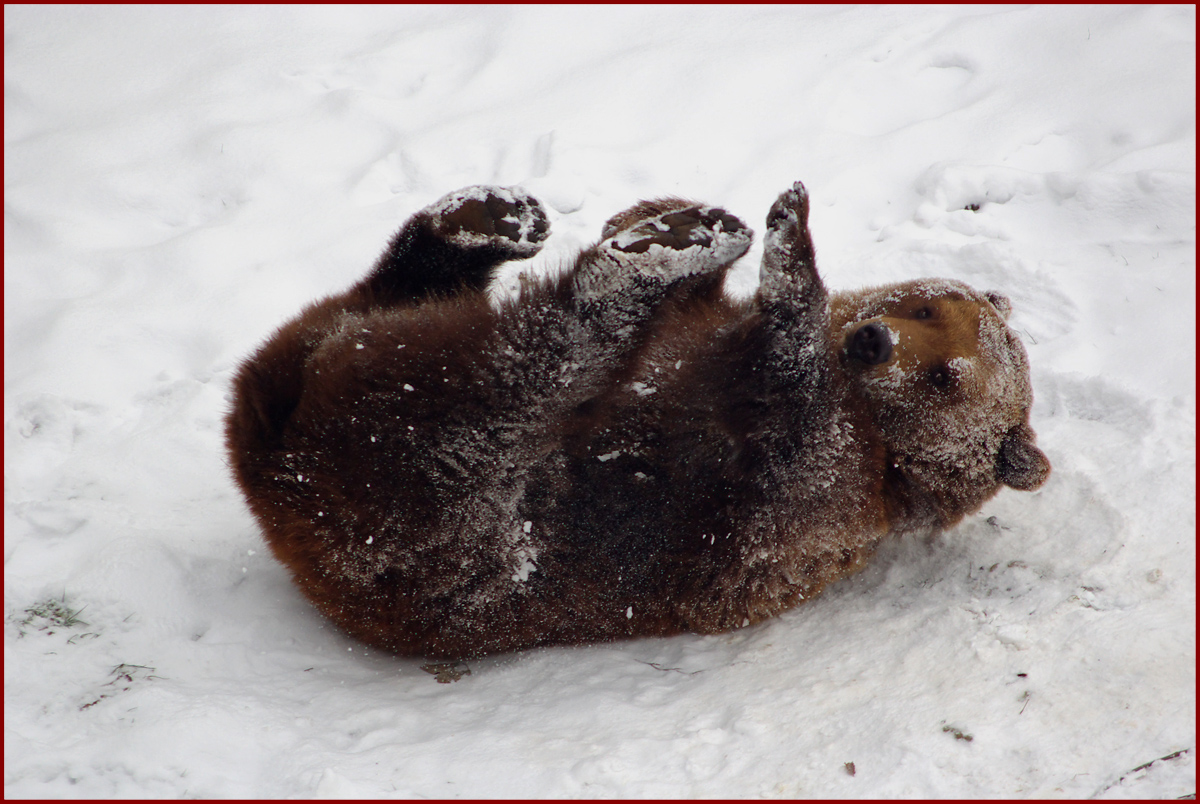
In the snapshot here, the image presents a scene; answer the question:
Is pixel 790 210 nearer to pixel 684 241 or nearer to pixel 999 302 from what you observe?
pixel 684 241

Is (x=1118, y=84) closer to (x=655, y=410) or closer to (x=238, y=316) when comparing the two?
(x=655, y=410)

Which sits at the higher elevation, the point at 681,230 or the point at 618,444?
the point at 681,230

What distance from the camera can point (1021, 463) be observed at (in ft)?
A: 10.2

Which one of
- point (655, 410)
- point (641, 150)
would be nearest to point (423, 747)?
point (655, 410)

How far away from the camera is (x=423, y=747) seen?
2.54 metres

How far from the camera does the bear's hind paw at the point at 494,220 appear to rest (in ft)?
11.1

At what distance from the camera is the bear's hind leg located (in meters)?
3.39

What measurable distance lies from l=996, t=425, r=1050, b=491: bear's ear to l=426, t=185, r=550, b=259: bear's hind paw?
2073 millimetres

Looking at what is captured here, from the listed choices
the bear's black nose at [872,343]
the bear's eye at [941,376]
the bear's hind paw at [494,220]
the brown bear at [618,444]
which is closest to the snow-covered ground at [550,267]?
the brown bear at [618,444]

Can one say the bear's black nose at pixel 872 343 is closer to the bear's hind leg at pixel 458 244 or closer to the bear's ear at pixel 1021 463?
the bear's ear at pixel 1021 463

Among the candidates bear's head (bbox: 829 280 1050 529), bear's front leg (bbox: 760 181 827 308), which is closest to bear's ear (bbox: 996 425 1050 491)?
bear's head (bbox: 829 280 1050 529)

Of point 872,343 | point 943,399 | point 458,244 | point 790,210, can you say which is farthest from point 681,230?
point 943,399

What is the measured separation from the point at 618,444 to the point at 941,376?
1.25 metres

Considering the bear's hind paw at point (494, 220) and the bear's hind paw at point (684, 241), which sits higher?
the bear's hind paw at point (494, 220)
